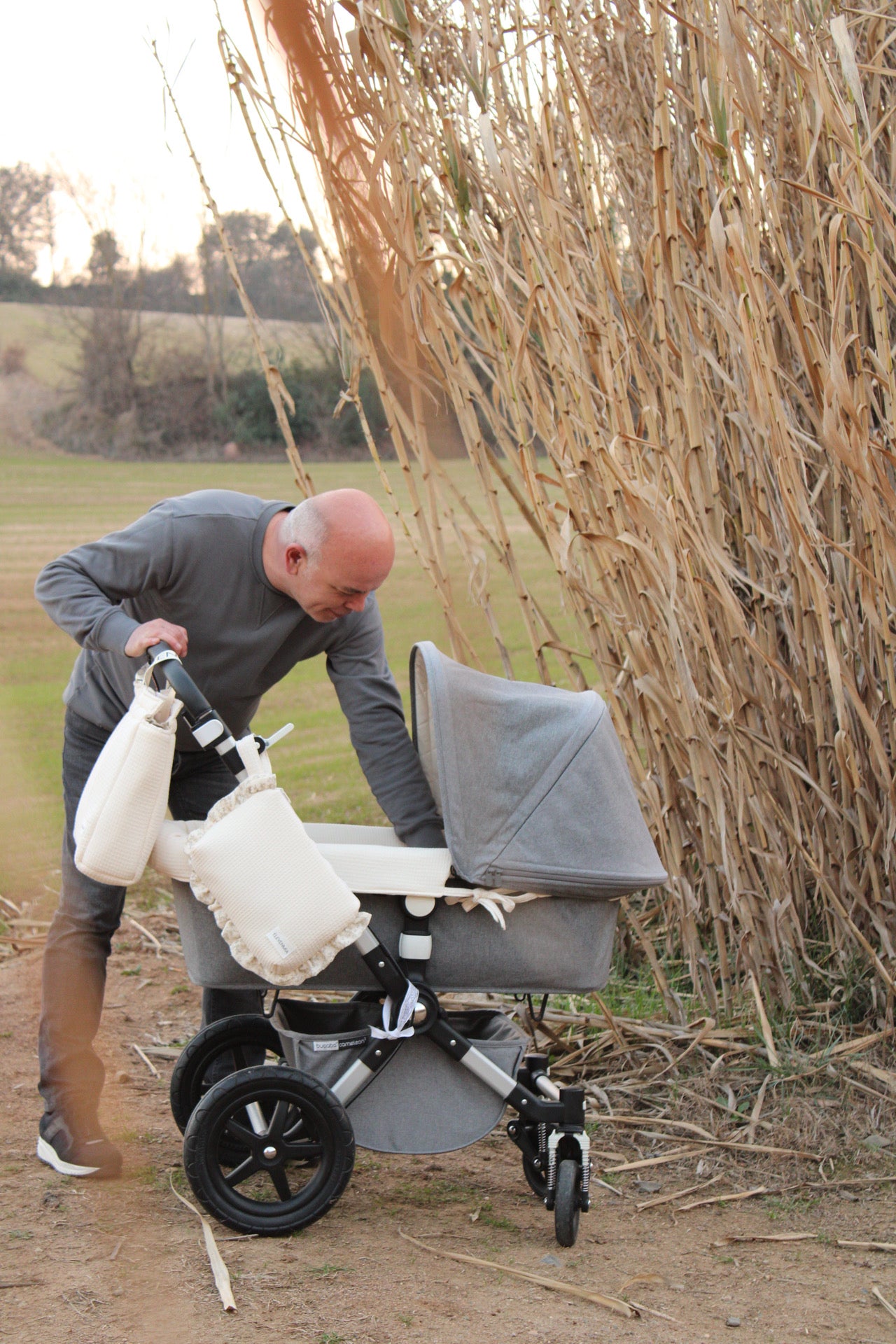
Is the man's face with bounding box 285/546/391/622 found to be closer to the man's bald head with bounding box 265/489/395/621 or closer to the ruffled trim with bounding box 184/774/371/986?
the man's bald head with bounding box 265/489/395/621

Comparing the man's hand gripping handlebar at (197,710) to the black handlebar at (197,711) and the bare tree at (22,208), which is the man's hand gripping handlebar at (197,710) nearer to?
the black handlebar at (197,711)

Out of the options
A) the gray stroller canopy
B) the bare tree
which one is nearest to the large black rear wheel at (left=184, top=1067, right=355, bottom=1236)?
the gray stroller canopy

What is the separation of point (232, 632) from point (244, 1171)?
2.85ft

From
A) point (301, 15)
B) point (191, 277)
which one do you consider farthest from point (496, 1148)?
point (191, 277)

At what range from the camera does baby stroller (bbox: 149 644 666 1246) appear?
1664 mm

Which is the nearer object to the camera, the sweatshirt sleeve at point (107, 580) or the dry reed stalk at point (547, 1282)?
the dry reed stalk at point (547, 1282)

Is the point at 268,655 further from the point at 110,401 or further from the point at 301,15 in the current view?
the point at 110,401

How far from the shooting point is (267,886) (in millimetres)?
1563

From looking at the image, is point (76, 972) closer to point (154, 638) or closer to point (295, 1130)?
point (295, 1130)

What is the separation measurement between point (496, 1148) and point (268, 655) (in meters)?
1.04

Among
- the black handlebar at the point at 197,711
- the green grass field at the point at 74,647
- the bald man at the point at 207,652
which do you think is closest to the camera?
the black handlebar at the point at 197,711

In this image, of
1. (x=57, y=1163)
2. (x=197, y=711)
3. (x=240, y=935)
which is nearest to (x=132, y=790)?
(x=197, y=711)

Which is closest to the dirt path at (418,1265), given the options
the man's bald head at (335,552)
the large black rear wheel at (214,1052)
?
the large black rear wheel at (214,1052)

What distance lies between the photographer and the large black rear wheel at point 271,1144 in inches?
65.1
